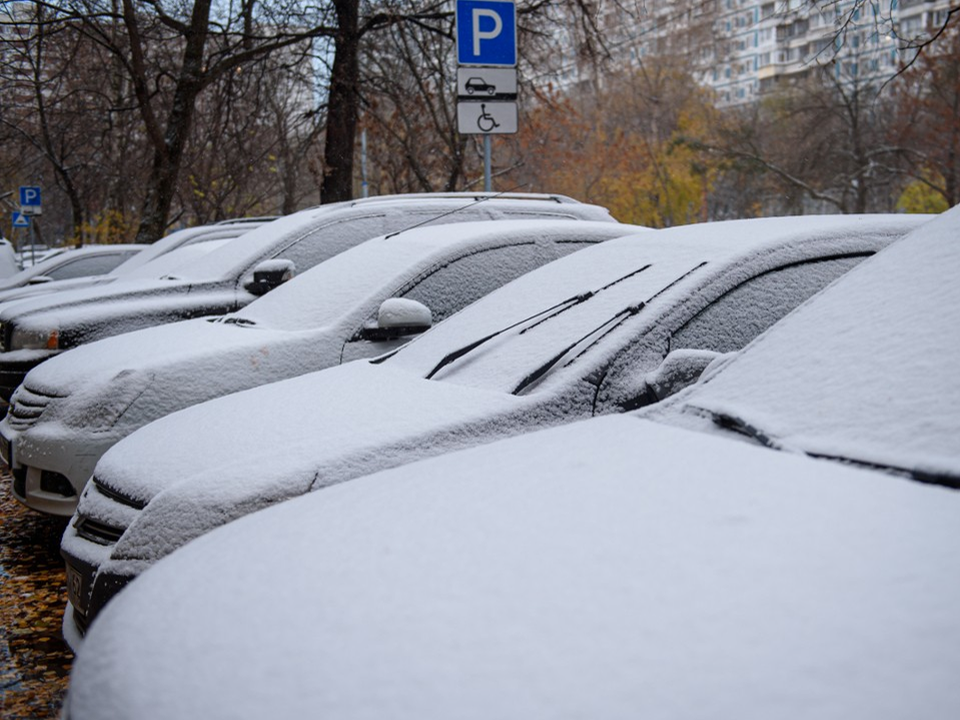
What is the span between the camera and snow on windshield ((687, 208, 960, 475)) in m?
2.07

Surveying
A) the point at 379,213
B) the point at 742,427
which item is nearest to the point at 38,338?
the point at 379,213

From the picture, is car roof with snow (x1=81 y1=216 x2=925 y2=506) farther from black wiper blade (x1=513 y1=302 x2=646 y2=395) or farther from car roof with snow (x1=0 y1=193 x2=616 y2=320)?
car roof with snow (x1=0 y1=193 x2=616 y2=320)

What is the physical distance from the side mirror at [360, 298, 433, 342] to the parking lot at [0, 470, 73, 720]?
1772 millimetres

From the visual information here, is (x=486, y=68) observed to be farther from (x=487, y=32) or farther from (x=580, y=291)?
(x=580, y=291)

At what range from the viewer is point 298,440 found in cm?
349

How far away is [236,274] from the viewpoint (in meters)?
7.72

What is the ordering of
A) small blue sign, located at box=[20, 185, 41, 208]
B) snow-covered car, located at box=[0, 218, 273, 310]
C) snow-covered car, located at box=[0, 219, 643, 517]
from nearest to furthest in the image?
snow-covered car, located at box=[0, 219, 643, 517] < snow-covered car, located at box=[0, 218, 273, 310] < small blue sign, located at box=[20, 185, 41, 208]

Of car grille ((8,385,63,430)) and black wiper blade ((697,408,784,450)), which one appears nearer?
black wiper blade ((697,408,784,450))

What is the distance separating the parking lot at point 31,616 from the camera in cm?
368

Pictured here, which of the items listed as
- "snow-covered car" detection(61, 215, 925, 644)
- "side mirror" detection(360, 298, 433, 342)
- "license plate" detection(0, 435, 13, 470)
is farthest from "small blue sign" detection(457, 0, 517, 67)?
"snow-covered car" detection(61, 215, 925, 644)

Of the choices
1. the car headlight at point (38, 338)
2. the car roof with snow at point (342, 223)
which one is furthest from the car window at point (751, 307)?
the car headlight at point (38, 338)

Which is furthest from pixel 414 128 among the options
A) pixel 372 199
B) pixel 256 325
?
pixel 256 325

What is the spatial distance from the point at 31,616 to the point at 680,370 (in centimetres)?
294

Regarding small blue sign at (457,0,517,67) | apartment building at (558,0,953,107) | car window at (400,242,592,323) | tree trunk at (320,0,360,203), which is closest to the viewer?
car window at (400,242,592,323)
